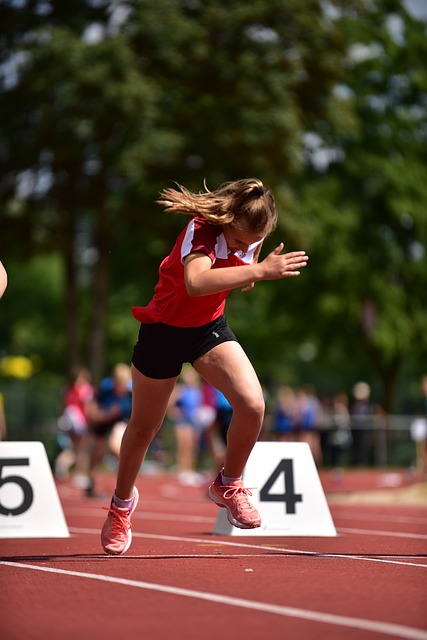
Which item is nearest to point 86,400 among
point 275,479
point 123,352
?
point 275,479

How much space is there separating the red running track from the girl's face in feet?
5.76

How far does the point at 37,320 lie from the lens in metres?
60.5

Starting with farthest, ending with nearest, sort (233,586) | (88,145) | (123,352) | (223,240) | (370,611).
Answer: (123,352) < (88,145) < (223,240) < (233,586) < (370,611)

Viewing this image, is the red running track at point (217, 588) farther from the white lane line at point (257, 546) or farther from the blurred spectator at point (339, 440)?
the blurred spectator at point (339, 440)

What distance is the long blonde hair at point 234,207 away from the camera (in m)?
7.02

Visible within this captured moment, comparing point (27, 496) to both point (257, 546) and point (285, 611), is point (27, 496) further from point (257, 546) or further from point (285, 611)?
point (285, 611)

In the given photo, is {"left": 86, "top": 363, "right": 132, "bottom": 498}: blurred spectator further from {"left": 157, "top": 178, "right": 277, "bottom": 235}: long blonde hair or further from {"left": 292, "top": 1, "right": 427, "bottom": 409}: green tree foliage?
{"left": 292, "top": 1, "right": 427, "bottom": 409}: green tree foliage

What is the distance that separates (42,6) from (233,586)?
2328 cm

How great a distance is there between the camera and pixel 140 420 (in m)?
7.36

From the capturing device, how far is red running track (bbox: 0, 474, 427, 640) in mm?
4773

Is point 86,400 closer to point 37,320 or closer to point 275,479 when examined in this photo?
point 275,479

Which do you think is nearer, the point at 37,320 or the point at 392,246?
the point at 392,246

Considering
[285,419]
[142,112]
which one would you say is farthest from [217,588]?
[285,419]

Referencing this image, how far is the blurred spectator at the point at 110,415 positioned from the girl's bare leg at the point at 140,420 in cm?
881
